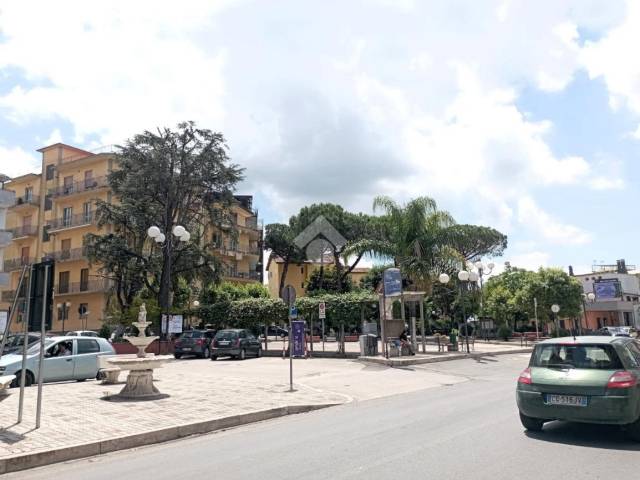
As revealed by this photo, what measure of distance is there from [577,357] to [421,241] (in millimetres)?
20590

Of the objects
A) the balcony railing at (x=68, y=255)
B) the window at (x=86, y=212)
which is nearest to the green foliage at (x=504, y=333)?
the balcony railing at (x=68, y=255)

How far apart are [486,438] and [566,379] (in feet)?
4.53

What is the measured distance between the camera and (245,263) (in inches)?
2643

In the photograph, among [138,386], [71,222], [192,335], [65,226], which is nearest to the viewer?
[138,386]

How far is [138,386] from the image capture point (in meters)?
11.9

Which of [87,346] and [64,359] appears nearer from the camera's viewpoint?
[64,359]

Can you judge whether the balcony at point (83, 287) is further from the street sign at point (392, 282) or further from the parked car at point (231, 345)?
the street sign at point (392, 282)

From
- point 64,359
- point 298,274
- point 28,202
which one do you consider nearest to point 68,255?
point 28,202

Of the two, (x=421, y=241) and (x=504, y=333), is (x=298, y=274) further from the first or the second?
(x=421, y=241)

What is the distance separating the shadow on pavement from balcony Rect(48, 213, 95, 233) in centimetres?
4841

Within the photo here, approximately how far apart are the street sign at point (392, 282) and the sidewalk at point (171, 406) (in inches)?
181

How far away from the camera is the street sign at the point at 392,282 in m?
23.2

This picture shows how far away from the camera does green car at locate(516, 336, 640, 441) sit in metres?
7.07

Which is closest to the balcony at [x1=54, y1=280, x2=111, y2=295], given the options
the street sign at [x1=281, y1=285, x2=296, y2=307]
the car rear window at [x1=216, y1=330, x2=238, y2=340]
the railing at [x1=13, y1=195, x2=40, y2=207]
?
the railing at [x1=13, y1=195, x2=40, y2=207]
